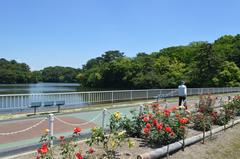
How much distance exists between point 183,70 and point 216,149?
65.3 metres

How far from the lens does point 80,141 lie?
902cm

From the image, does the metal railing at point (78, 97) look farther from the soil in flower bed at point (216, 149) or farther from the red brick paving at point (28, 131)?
the soil in flower bed at point (216, 149)

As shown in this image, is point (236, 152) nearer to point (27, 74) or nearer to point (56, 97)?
point (56, 97)

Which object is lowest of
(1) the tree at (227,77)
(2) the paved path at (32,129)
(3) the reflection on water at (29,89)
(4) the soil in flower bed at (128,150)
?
(3) the reflection on water at (29,89)

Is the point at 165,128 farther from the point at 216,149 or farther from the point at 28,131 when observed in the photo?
the point at 28,131

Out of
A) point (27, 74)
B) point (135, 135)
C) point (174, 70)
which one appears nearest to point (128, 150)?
point (135, 135)

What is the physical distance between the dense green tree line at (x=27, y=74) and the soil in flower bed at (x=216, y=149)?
118619 millimetres

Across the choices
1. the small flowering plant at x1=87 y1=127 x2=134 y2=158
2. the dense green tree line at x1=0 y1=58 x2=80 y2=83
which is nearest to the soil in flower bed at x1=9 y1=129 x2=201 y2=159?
the small flowering plant at x1=87 y1=127 x2=134 y2=158

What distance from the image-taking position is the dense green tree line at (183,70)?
2352 inches

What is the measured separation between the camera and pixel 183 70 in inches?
2874

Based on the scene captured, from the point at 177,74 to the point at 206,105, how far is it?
186 feet

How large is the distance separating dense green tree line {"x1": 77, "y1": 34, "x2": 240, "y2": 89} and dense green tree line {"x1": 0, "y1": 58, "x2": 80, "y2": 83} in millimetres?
38349

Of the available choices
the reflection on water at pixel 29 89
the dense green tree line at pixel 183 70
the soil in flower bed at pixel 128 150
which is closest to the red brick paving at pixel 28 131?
the soil in flower bed at pixel 128 150

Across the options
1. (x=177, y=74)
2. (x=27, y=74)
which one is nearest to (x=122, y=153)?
(x=177, y=74)
